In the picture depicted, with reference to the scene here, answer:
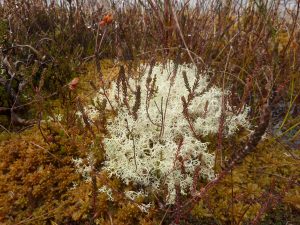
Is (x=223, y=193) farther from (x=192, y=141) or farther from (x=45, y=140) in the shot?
(x=45, y=140)

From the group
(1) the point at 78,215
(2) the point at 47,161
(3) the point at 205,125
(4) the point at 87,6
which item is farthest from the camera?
(4) the point at 87,6

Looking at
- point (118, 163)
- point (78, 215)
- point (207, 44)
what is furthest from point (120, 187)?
point (207, 44)

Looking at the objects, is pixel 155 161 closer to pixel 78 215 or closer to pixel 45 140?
pixel 78 215

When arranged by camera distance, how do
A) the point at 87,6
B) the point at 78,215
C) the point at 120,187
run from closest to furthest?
the point at 78,215 → the point at 120,187 → the point at 87,6

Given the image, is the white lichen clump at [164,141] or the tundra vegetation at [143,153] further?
the white lichen clump at [164,141]

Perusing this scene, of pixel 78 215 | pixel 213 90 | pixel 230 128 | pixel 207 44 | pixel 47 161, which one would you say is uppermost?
pixel 207 44

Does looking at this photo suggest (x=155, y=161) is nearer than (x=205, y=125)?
Yes

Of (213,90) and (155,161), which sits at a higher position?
(213,90)

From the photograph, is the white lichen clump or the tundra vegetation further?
the white lichen clump
